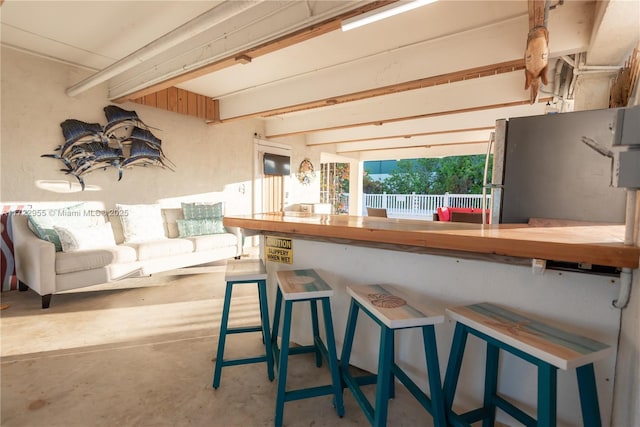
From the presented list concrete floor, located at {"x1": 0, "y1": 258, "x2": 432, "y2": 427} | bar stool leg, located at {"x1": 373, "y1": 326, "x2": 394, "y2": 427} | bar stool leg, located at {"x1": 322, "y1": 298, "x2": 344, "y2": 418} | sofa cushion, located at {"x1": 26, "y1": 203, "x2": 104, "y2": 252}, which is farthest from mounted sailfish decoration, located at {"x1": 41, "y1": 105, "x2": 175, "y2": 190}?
bar stool leg, located at {"x1": 373, "y1": 326, "x2": 394, "y2": 427}

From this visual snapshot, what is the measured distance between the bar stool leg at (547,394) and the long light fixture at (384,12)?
6.41ft

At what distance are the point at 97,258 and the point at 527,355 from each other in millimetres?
3669

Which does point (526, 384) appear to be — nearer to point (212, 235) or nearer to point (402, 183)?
point (212, 235)

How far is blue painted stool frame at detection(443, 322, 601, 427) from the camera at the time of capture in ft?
2.83

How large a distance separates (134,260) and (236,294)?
49.7 inches

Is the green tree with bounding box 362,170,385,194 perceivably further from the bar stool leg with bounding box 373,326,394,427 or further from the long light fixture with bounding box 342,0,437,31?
the bar stool leg with bounding box 373,326,394,427

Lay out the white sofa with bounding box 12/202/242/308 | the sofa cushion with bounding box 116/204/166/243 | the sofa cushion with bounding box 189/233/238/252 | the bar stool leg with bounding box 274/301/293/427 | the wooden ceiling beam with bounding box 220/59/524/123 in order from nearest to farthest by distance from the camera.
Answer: the bar stool leg with bounding box 274/301/293/427 → the wooden ceiling beam with bounding box 220/59/524/123 → the white sofa with bounding box 12/202/242/308 → the sofa cushion with bounding box 116/204/166/243 → the sofa cushion with bounding box 189/233/238/252

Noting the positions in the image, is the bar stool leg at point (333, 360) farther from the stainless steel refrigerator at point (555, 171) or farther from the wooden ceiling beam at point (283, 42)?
the wooden ceiling beam at point (283, 42)

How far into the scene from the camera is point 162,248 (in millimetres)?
3734

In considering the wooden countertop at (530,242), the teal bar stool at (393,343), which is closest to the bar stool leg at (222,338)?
the wooden countertop at (530,242)

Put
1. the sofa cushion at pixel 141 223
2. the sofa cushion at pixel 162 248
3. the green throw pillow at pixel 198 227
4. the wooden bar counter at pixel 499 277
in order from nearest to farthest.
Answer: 1. the wooden bar counter at pixel 499 277
2. the sofa cushion at pixel 162 248
3. the sofa cushion at pixel 141 223
4. the green throw pillow at pixel 198 227

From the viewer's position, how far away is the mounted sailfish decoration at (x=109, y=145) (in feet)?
11.8

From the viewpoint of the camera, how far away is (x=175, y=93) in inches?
173

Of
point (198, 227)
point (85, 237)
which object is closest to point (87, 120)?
point (85, 237)
